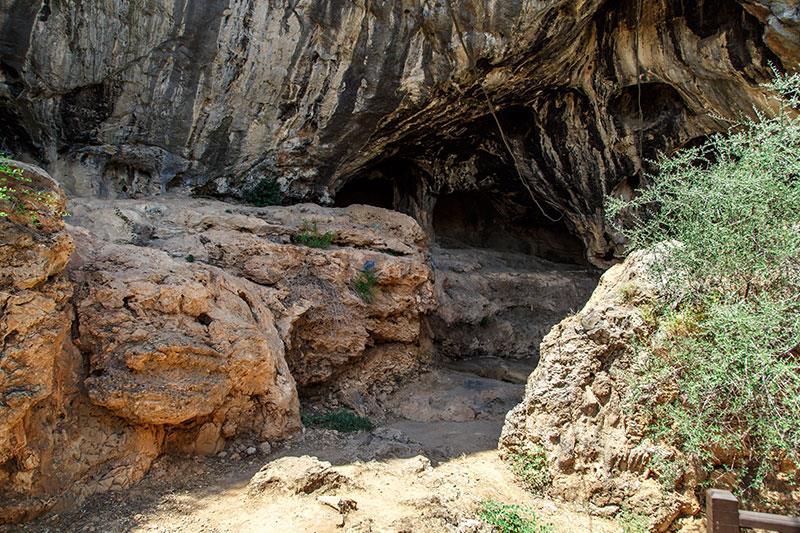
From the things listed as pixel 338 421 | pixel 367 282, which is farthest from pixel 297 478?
pixel 367 282

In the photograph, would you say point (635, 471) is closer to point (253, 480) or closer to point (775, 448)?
point (775, 448)

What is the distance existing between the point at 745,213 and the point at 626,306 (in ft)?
3.70

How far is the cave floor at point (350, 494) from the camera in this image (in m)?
3.53

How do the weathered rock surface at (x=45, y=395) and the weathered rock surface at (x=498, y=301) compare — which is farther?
the weathered rock surface at (x=498, y=301)

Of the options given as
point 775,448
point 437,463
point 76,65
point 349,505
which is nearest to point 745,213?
point 775,448

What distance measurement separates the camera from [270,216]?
7617mm

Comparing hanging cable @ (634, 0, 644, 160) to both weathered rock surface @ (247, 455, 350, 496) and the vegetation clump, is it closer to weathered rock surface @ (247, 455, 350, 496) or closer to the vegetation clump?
weathered rock surface @ (247, 455, 350, 496)

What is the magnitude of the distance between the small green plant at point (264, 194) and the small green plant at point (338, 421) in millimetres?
3879

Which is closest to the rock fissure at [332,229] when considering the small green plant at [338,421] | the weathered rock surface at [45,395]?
the weathered rock surface at [45,395]

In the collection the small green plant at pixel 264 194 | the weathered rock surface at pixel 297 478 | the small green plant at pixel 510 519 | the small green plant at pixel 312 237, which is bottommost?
the small green plant at pixel 510 519

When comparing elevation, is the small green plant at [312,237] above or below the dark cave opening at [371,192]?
below

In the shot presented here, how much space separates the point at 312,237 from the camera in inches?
287

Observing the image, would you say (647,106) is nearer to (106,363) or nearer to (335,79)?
→ (335,79)

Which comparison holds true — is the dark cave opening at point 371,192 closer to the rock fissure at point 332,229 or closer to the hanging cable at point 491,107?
the rock fissure at point 332,229
